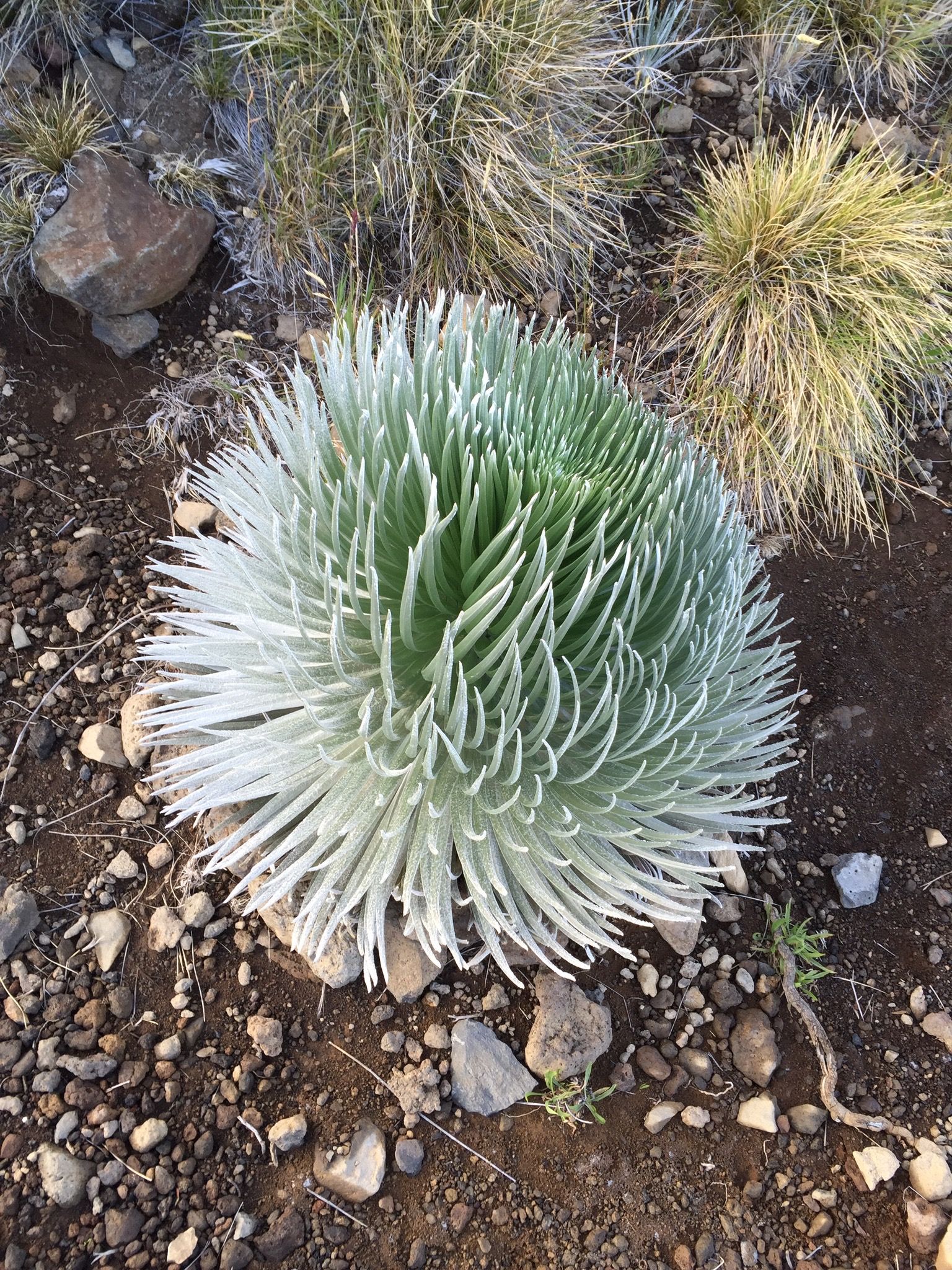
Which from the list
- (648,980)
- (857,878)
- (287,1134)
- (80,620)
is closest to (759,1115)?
(648,980)

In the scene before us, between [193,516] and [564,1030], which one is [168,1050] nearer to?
[564,1030]

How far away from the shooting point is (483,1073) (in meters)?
1.45

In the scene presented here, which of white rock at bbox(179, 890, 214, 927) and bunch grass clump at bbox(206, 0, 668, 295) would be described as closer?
white rock at bbox(179, 890, 214, 927)

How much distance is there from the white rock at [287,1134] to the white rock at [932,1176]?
1050 millimetres

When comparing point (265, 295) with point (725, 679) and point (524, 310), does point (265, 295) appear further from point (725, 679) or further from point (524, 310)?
point (725, 679)

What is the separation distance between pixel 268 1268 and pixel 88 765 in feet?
2.97

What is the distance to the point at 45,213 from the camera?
2.13m

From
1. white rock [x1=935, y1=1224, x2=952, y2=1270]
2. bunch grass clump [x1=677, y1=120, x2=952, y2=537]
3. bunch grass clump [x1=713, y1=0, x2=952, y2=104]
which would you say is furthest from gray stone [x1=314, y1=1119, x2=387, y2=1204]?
bunch grass clump [x1=713, y1=0, x2=952, y2=104]

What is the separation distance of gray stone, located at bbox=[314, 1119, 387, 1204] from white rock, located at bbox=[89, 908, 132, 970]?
0.48 metres

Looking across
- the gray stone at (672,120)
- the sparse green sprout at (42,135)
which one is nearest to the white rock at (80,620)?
the sparse green sprout at (42,135)

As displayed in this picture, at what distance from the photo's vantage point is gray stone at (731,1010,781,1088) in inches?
60.6

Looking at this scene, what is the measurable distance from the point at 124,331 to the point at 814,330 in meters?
1.93

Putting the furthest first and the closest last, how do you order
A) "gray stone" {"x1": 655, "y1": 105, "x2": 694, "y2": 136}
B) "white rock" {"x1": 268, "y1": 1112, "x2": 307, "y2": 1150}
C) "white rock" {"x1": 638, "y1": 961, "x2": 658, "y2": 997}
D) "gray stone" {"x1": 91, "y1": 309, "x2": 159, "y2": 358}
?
"gray stone" {"x1": 655, "y1": 105, "x2": 694, "y2": 136}
"gray stone" {"x1": 91, "y1": 309, "x2": 159, "y2": 358}
"white rock" {"x1": 638, "y1": 961, "x2": 658, "y2": 997}
"white rock" {"x1": 268, "y1": 1112, "x2": 307, "y2": 1150}

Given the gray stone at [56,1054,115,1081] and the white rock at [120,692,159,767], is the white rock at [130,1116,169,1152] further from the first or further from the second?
the white rock at [120,692,159,767]
